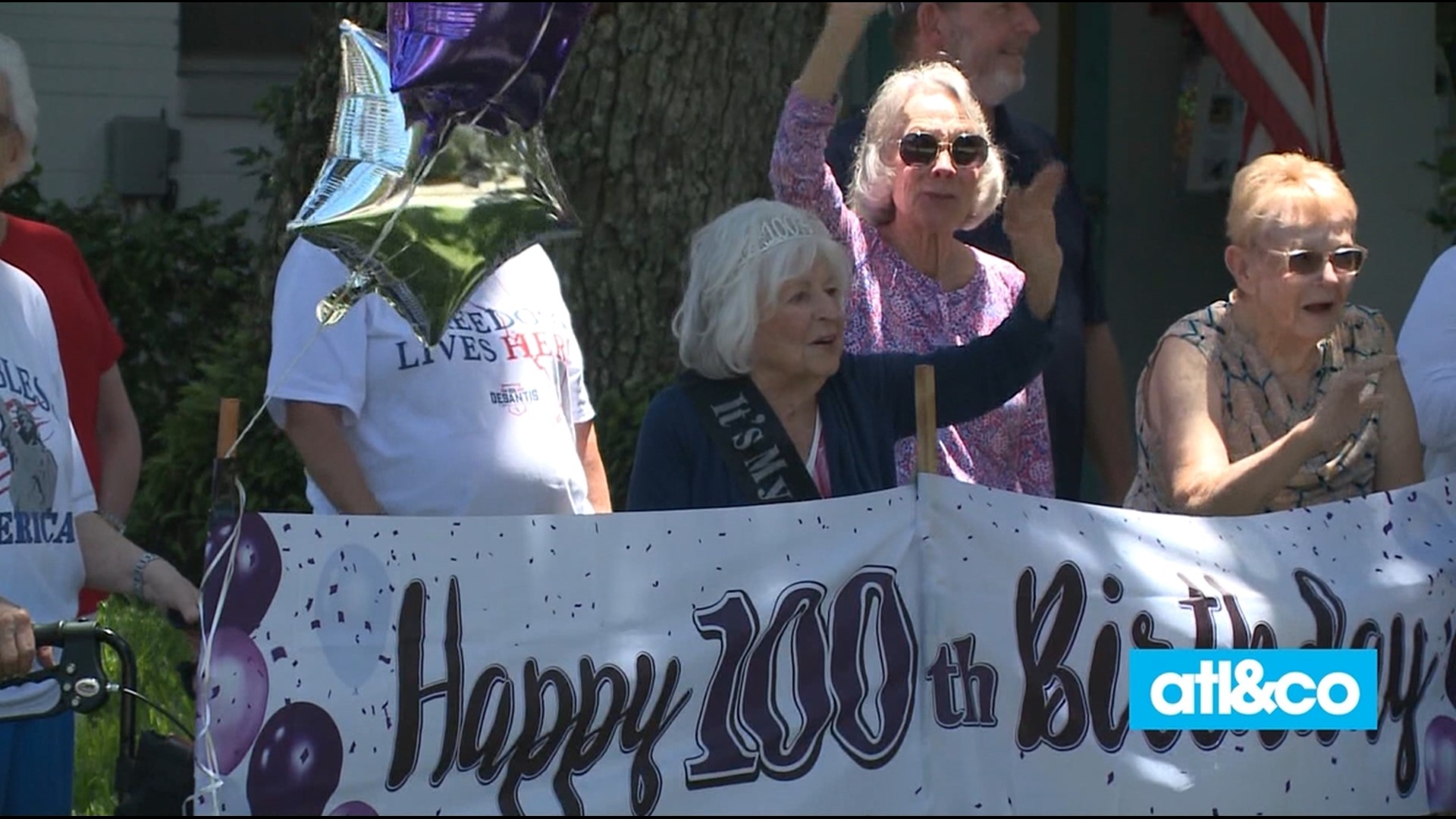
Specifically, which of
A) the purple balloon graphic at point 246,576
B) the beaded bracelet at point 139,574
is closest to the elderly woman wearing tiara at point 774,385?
the purple balloon graphic at point 246,576

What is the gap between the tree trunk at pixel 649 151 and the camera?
6.58m

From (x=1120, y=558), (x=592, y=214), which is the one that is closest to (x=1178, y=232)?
(x=592, y=214)

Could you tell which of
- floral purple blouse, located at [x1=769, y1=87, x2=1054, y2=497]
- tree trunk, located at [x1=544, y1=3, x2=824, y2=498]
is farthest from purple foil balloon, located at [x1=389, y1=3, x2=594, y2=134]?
tree trunk, located at [x1=544, y1=3, x2=824, y2=498]

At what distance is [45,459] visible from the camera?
11.7 ft

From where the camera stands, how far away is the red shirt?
13.9 ft

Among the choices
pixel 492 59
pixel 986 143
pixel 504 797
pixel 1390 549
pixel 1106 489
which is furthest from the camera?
pixel 1106 489

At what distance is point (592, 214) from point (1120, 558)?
10.5ft

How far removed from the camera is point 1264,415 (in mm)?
4277

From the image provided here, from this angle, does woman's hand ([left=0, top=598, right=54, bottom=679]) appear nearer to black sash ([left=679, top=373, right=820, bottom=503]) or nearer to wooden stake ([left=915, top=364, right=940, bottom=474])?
black sash ([left=679, top=373, right=820, bottom=503])

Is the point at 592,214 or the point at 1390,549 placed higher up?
the point at 592,214

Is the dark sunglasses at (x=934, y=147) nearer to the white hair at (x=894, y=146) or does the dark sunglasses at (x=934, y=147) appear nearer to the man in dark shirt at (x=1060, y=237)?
the white hair at (x=894, y=146)

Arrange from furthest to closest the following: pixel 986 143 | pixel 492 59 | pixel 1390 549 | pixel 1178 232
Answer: pixel 1178 232 → pixel 986 143 → pixel 1390 549 → pixel 492 59

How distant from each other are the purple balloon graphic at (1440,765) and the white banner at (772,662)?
0.02m

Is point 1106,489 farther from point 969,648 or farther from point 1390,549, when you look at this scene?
point 969,648
